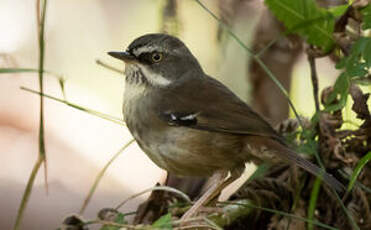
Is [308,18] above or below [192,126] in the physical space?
above

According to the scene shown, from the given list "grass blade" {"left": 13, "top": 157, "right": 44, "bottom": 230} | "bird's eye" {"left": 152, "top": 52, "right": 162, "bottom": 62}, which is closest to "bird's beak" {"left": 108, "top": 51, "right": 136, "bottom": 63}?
"bird's eye" {"left": 152, "top": 52, "right": 162, "bottom": 62}

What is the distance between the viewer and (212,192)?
11.4 feet

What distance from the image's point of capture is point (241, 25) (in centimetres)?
498

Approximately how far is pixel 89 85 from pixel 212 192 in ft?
10.9

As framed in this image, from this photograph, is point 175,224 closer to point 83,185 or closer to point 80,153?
point 83,185

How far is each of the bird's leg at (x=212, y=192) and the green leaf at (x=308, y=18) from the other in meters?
0.86

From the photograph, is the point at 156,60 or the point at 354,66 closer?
the point at 354,66

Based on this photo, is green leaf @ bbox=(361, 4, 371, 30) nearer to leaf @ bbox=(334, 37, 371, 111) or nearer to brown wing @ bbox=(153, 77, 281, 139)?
leaf @ bbox=(334, 37, 371, 111)

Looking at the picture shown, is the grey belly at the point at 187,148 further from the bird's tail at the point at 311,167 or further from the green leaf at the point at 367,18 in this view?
the green leaf at the point at 367,18

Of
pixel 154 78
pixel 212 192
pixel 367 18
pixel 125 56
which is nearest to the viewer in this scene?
pixel 367 18

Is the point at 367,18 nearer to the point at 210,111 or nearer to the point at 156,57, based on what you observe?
the point at 210,111

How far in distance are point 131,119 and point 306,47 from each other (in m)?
1.08

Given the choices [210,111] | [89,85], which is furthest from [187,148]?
[89,85]

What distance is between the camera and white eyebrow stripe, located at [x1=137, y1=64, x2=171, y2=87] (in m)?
3.82
